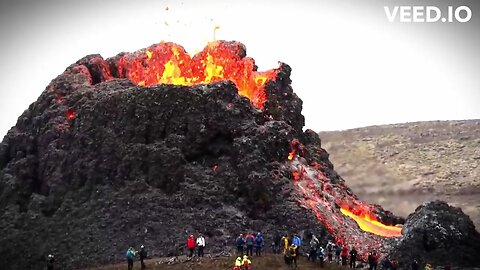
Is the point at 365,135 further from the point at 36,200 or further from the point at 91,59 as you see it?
the point at 36,200

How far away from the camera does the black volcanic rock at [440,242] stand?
47.0m

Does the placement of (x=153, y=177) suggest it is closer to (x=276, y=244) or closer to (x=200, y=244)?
(x=200, y=244)

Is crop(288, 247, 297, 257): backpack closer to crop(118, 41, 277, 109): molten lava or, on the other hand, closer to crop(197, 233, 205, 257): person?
crop(197, 233, 205, 257): person

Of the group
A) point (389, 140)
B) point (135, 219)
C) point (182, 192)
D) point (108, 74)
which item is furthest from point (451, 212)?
point (389, 140)

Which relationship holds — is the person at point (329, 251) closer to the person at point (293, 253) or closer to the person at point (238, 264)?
the person at point (293, 253)

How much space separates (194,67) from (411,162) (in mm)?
86342

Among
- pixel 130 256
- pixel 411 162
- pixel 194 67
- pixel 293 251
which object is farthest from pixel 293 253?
pixel 411 162

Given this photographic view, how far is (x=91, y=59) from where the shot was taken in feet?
261

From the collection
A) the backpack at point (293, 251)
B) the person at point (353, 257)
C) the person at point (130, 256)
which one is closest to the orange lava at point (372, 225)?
the person at point (353, 257)

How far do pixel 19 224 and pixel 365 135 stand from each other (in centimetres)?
13394

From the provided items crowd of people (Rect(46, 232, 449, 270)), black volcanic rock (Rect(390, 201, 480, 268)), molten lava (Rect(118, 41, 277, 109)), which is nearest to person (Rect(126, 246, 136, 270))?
crowd of people (Rect(46, 232, 449, 270))

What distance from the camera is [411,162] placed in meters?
149

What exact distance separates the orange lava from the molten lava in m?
19.9

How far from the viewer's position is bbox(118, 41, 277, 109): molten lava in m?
77.6
